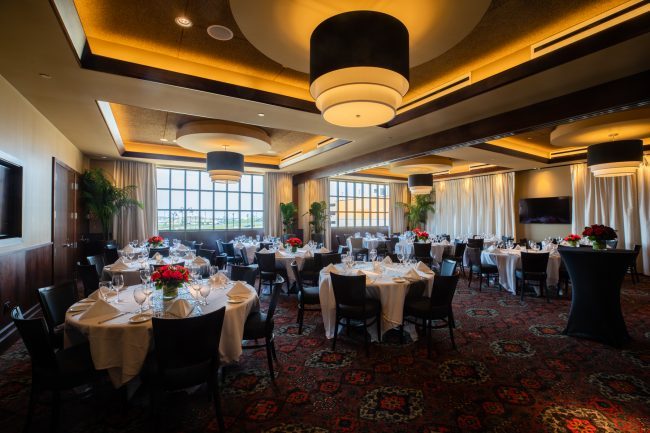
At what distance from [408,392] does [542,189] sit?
1043 centimetres

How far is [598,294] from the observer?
4.00m

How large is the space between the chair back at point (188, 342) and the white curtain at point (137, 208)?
8.54m

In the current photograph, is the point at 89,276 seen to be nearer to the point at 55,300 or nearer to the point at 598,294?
the point at 55,300

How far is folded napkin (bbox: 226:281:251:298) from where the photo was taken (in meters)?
3.12

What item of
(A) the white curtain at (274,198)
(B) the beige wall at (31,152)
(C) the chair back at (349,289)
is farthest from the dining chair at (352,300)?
(A) the white curtain at (274,198)

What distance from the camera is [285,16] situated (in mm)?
2855

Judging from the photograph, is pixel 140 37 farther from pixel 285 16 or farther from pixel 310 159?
pixel 310 159

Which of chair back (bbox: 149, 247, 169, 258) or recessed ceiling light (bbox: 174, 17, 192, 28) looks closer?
recessed ceiling light (bbox: 174, 17, 192, 28)

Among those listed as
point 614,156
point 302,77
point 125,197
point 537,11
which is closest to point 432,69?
point 537,11

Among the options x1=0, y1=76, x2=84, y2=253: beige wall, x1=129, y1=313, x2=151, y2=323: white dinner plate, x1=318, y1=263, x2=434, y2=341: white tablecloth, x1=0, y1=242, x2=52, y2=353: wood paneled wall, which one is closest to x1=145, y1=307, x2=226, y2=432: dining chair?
x1=129, y1=313, x2=151, y2=323: white dinner plate

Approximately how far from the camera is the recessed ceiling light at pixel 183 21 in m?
3.19

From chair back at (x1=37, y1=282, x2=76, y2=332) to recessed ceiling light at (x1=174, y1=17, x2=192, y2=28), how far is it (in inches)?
109

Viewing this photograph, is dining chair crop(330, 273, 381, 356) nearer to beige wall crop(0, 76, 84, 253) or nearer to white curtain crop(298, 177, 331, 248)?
beige wall crop(0, 76, 84, 253)

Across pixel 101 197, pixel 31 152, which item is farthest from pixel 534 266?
pixel 101 197
